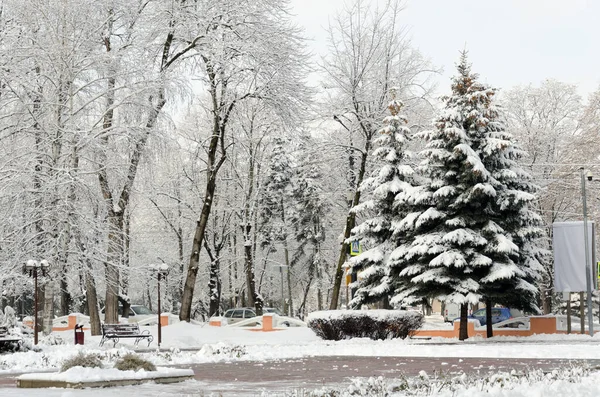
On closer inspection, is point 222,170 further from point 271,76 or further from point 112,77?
point 112,77

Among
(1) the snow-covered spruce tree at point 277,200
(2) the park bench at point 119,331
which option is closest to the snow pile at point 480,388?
(2) the park bench at point 119,331

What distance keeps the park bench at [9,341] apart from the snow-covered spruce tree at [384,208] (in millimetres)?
15542

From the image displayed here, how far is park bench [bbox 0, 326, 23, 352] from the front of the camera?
2227cm

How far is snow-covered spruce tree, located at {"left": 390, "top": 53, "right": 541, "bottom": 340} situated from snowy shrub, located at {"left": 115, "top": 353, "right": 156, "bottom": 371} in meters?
17.5

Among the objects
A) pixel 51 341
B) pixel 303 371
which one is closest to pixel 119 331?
pixel 51 341

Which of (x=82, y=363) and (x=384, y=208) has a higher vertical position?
(x=384, y=208)

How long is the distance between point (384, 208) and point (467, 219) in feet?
14.4

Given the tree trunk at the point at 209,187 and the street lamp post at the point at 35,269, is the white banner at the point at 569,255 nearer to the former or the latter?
the tree trunk at the point at 209,187

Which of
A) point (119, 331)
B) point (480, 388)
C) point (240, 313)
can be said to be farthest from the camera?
point (240, 313)

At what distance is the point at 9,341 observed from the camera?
22.4m

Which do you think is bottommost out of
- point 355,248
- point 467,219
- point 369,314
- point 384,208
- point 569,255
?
point 369,314

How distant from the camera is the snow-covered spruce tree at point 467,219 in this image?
3142 centimetres

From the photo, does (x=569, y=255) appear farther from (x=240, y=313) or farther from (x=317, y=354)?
(x=240, y=313)

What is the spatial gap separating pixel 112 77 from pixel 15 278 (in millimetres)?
7589
